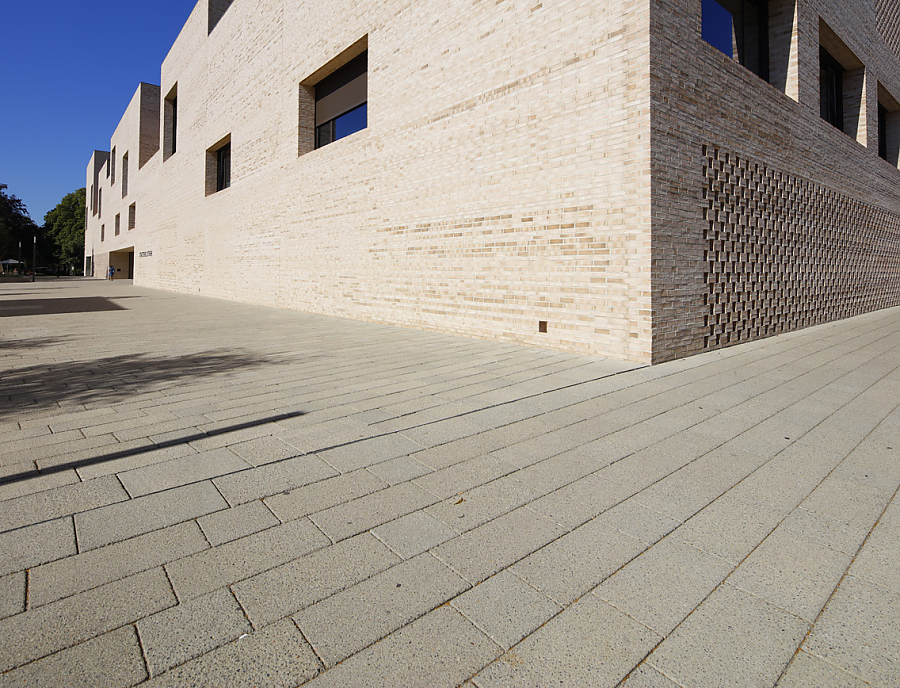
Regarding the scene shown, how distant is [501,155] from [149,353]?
17.5 feet

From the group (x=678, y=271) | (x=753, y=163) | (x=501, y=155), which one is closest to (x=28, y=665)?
(x=678, y=271)

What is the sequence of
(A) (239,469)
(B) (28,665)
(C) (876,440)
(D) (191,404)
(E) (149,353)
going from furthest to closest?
1. (E) (149,353)
2. (D) (191,404)
3. (C) (876,440)
4. (A) (239,469)
5. (B) (28,665)

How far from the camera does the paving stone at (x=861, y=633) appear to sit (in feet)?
4.54

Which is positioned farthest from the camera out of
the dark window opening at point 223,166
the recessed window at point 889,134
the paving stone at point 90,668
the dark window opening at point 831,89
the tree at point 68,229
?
the tree at point 68,229

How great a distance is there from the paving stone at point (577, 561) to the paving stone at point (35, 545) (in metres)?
1.67

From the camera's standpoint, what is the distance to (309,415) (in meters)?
3.75

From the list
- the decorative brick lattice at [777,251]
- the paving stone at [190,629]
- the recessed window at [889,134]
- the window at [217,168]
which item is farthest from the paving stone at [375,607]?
the window at [217,168]

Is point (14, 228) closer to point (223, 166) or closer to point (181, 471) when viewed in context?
point (223, 166)

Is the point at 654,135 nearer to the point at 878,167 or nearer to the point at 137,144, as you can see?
the point at 878,167

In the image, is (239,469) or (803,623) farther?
(239,469)

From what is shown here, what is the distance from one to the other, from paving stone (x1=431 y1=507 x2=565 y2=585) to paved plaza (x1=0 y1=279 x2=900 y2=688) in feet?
0.03

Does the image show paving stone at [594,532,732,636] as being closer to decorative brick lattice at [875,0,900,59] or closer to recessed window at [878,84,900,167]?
decorative brick lattice at [875,0,900,59]

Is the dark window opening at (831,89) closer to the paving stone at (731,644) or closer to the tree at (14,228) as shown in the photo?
the paving stone at (731,644)

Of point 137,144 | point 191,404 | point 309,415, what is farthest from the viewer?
point 137,144
